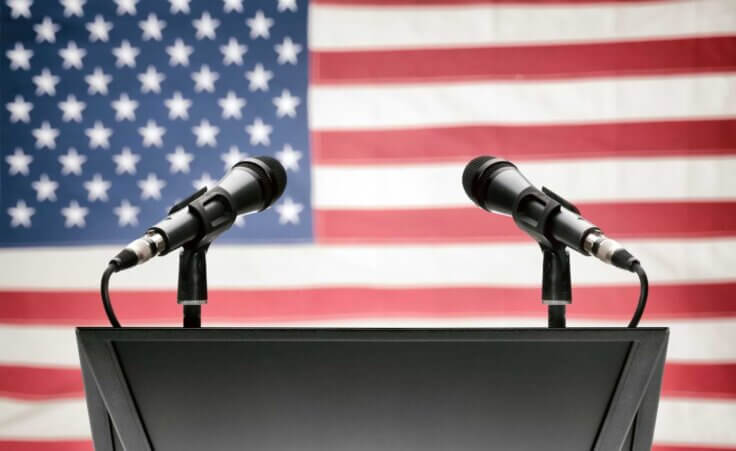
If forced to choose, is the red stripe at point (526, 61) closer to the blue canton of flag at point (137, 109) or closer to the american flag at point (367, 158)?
the american flag at point (367, 158)

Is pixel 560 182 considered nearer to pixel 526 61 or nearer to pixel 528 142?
pixel 528 142

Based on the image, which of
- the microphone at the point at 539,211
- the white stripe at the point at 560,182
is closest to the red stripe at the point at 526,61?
the white stripe at the point at 560,182

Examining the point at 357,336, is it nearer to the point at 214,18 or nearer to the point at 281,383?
the point at 281,383

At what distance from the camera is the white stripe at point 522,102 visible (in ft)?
5.93

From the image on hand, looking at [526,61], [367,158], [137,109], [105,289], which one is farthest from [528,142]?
[105,289]

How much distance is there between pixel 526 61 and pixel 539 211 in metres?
1.03

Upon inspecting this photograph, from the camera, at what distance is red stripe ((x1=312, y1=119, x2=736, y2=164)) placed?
1805mm

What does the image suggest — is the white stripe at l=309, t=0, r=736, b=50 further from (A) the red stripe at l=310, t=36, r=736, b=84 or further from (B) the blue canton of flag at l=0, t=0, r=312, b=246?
(B) the blue canton of flag at l=0, t=0, r=312, b=246

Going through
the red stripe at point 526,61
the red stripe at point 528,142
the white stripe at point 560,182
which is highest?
the red stripe at point 526,61

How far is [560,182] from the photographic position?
1.84 meters

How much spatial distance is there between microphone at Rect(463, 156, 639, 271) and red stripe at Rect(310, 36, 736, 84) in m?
0.83

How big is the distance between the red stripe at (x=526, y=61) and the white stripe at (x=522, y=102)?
24 mm

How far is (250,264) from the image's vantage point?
186 centimetres

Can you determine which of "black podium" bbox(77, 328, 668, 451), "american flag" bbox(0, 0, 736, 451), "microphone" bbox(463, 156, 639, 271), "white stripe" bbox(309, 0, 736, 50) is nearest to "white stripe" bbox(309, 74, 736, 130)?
"american flag" bbox(0, 0, 736, 451)
